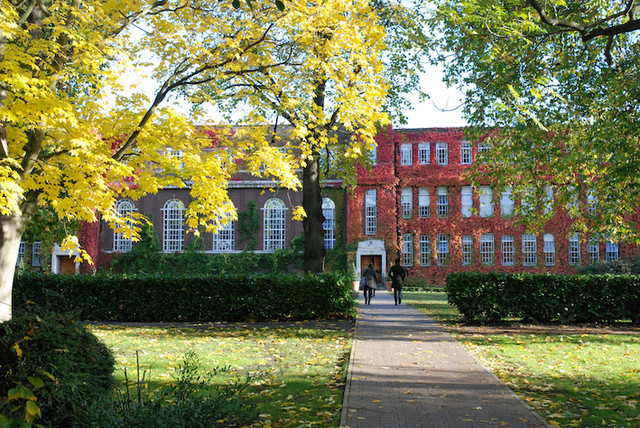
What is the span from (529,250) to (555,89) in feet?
86.6

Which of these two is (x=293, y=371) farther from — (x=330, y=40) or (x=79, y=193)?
(x=330, y=40)

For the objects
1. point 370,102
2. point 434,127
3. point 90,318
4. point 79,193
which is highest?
point 434,127

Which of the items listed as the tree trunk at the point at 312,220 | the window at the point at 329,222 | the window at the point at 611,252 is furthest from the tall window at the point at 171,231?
the window at the point at 611,252

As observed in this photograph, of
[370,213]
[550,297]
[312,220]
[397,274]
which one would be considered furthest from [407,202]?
[550,297]

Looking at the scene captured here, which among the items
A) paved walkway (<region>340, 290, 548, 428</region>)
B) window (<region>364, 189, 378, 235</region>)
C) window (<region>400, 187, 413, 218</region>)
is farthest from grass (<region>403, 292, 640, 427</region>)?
window (<region>400, 187, 413, 218</region>)

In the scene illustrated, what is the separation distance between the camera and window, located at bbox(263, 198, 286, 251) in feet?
132

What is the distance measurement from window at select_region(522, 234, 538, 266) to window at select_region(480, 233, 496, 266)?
6.83ft

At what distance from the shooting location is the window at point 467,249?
39.3 meters

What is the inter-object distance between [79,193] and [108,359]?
535cm

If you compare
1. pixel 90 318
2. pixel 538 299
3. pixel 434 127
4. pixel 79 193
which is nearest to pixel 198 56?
pixel 79 193

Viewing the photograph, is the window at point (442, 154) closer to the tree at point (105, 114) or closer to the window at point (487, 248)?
the window at point (487, 248)

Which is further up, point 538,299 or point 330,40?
point 330,40

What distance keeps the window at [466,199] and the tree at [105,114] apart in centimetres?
2944

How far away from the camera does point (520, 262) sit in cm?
3906
